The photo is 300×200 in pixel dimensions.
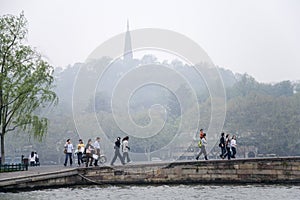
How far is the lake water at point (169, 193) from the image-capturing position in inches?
904

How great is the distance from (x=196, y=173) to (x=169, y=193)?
489 cm

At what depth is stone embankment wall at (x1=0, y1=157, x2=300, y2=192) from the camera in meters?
28.3

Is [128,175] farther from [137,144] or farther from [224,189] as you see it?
[137,144]

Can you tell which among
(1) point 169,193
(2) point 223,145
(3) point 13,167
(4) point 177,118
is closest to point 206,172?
(2) point 223,145

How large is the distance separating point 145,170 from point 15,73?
1332 centimetres

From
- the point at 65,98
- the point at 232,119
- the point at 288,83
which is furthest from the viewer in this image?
the point at 288,83

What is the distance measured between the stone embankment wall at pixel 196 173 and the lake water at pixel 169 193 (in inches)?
47.4

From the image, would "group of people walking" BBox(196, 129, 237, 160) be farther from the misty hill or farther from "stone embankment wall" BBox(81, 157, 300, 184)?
the misty hill

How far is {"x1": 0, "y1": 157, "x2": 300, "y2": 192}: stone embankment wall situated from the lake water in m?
1.20

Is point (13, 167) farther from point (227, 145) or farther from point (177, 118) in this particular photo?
point (177, 118)

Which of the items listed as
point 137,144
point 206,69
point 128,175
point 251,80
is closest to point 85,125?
point 137,144

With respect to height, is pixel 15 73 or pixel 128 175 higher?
pixel 15 73

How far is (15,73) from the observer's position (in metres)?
36.2

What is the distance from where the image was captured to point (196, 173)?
1170 inches
